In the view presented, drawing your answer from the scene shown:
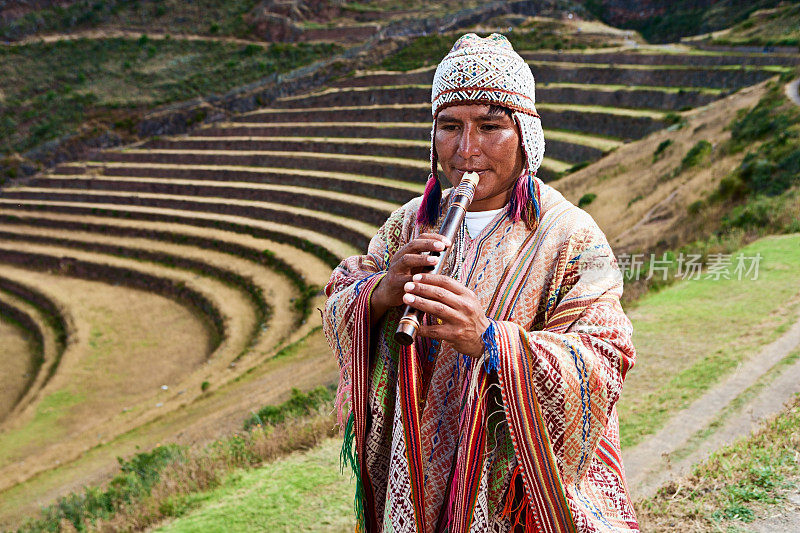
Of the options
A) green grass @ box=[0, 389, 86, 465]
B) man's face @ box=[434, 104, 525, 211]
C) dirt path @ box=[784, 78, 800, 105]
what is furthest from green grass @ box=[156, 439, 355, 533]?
dirt path @ box=[784, 78, 800, 105]

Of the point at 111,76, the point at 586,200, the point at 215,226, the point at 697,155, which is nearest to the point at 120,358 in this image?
the point at 215,226

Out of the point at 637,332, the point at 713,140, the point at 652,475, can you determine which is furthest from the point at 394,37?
the point at 652,475

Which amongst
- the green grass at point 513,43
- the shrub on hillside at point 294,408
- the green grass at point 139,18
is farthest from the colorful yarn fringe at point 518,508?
the green grass at point 139,18

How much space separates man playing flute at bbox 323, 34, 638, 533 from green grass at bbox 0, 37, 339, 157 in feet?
95.5

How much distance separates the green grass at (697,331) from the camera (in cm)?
487

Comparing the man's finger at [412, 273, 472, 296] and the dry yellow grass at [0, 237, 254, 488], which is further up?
the man's finger at [412, 273, 472, 296]

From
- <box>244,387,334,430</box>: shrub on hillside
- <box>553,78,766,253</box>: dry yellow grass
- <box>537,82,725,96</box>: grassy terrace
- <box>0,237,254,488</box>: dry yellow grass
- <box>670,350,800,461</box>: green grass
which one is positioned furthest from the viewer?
<box>537,82,725,96</box>: grassy terrace

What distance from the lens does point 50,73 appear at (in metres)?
32.9

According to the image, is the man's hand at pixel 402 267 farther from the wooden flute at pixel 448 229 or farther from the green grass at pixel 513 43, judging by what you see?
the green grass at pixel 513 43

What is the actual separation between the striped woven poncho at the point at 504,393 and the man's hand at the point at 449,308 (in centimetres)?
5

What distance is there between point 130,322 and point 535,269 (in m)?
16.1

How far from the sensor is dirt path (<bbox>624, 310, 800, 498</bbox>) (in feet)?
13.0

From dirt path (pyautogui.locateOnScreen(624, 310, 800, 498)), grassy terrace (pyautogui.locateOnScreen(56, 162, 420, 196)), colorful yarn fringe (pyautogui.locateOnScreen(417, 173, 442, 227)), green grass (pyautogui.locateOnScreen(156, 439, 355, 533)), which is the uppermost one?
colorful yarn fringe (pyautogui.locateOnScreen(417, 173, 442, 227))

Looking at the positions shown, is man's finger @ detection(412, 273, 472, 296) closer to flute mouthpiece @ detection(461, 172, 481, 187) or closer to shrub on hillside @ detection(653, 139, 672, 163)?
flute mouthpiece @ detection(461, 172, 481, 187)
